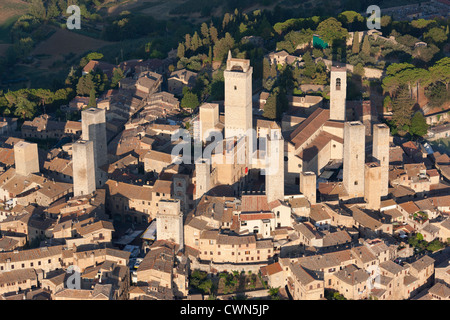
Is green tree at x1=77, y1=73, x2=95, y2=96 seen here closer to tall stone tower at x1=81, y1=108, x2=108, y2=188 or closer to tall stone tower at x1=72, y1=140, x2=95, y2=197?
tall stone tower at x1=81, y1=108, x2=108, y2=188

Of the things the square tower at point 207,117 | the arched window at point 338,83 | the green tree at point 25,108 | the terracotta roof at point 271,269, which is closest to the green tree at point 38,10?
the green tree at point 25,108

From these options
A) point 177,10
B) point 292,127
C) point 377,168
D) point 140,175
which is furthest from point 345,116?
point 177,10

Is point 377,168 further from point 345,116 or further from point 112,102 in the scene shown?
point 112,102

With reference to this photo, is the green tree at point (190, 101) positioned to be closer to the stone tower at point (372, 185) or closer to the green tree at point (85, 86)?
the green tree at point (85, 86)

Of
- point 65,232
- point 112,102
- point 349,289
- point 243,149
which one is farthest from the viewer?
point 112,102

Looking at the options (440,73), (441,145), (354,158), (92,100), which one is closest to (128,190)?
(354,158)

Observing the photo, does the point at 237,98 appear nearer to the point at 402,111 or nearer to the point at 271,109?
the point at 271,109
